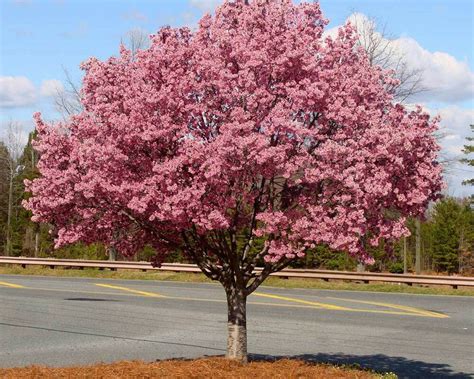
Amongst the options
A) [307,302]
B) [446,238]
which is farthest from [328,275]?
[446,238]

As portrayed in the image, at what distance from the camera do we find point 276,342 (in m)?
13.3

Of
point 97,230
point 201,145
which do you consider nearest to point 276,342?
point 97,230

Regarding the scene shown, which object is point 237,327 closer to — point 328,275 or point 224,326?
point 224,326

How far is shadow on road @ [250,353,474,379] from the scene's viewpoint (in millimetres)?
10633

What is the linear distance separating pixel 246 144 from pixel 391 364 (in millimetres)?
6079

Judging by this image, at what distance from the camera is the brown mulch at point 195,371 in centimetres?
770

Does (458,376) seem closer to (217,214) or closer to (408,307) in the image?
(217,214)

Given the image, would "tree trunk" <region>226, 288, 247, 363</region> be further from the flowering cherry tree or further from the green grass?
the green grass

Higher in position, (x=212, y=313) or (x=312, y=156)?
(x=312, y=156)

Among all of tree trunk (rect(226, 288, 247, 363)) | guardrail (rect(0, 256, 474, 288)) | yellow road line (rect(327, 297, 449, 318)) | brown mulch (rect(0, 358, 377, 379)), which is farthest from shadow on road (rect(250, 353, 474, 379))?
guardrail (rect(0, 256, 474, 288))

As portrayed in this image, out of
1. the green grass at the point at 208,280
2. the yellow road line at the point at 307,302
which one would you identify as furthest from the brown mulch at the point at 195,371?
the green grass at the point at 208,280

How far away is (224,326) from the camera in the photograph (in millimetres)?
15562

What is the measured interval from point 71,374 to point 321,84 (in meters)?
4.39

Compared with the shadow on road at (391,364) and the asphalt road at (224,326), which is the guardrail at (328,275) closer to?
the asphalt road at (224,326)
